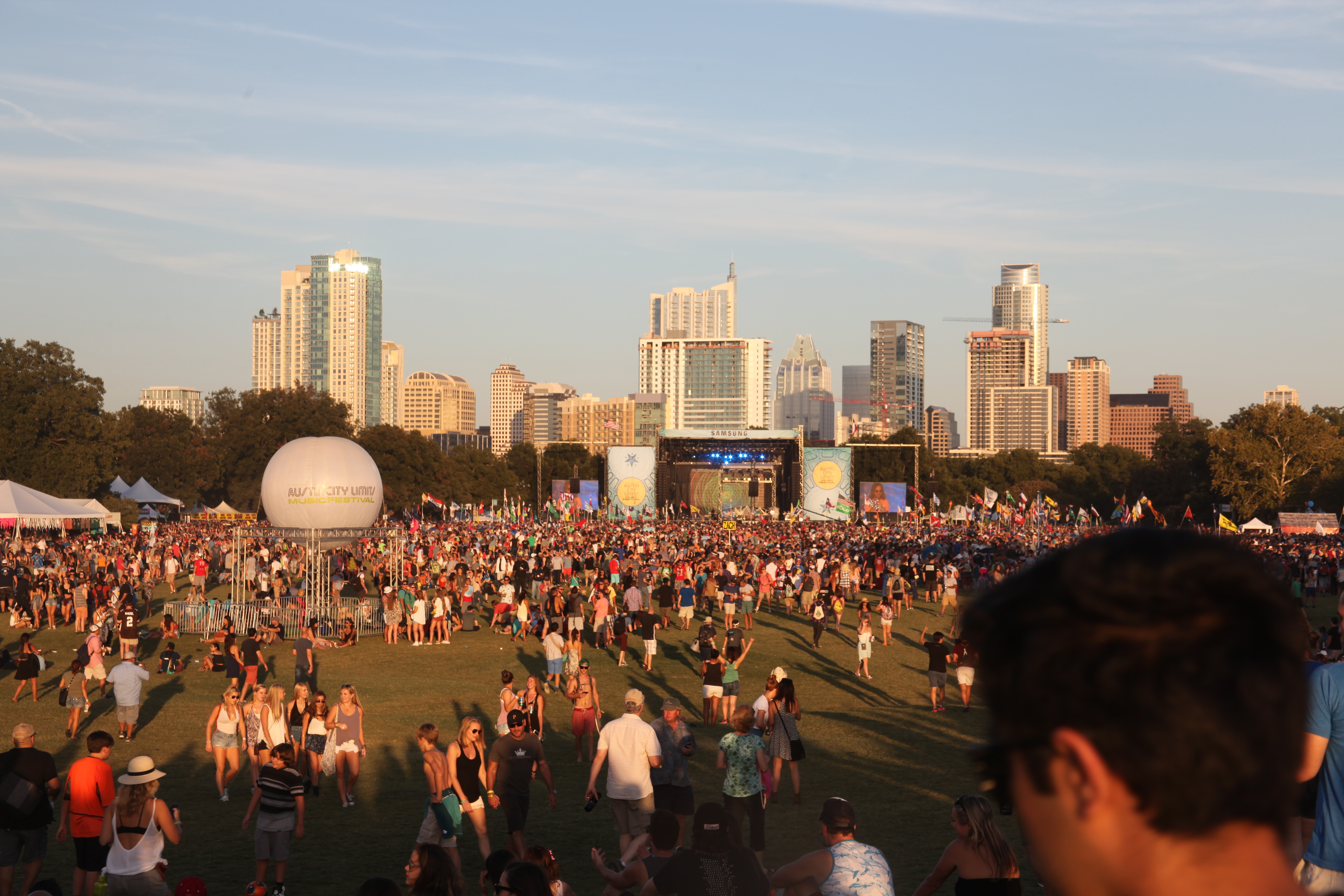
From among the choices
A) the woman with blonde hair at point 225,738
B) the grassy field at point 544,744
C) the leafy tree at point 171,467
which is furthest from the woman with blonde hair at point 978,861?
the leafy tree at point 171,467

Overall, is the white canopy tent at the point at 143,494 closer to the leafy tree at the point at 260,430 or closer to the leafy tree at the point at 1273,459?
the leafy tree at the point at 260,430

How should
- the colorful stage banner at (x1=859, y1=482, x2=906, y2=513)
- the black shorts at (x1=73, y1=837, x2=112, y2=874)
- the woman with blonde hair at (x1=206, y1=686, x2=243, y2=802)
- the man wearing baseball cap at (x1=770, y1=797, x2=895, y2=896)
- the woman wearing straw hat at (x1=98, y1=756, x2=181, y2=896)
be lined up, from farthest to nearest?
the colorful stage banner at (x1=859, y1=482, x2=906, y2=513), the woman with blonde hair at (x1=206, y1=686, x2=243, y2=802), the black shorts at (x1=73, y1=837, x2=112, y2=874), the woman wearing straw hat at (x1=98, y1=756, x2=181, y2=896), the man wearing baseball cap at (x1=770, y1=797, x2=895, y2=896)

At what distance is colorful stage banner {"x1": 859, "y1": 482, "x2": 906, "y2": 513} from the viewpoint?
84875mm

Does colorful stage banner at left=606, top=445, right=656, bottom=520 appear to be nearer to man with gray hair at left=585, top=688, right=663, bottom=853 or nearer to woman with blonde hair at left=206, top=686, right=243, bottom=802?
woman with blonde hair at left=206, top=686, right=243, bottom=802

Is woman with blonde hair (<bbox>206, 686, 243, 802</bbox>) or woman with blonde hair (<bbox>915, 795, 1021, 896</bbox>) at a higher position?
woman with blonde hair (<bbox>915, 795, 1021, 896</bbox>)

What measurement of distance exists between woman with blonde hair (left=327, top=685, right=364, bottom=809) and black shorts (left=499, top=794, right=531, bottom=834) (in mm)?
3309

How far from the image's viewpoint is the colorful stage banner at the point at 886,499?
84875 millimetres

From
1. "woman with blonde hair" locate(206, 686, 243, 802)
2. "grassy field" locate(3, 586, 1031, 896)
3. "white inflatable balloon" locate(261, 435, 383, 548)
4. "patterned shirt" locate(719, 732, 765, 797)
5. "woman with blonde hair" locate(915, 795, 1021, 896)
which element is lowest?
"grassy field" locate(3, 586, 1031, 896)

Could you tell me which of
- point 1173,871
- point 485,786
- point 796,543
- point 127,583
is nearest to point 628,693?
point 485,786

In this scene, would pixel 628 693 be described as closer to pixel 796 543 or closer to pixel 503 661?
pixel 503 661

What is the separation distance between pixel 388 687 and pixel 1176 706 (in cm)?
2054

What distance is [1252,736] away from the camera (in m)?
1.12

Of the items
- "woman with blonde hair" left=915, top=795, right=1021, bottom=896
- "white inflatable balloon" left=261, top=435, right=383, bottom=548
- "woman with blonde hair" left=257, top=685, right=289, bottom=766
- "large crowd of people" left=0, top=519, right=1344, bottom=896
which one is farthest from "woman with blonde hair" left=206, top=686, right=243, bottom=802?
"white inflatable balloon" left=261, top=435, right=383, bottom=548

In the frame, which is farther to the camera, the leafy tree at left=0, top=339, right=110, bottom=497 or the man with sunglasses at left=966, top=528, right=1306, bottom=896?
the leafy tree at left=0, top=339, right=110, bottom=497
